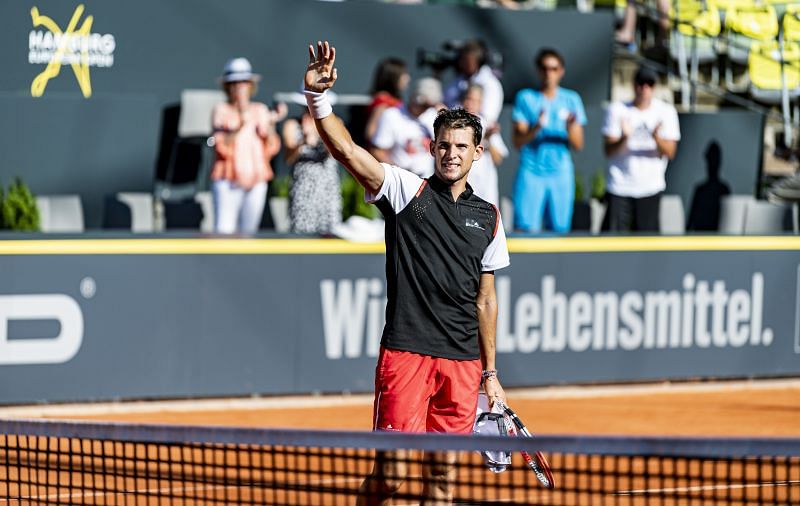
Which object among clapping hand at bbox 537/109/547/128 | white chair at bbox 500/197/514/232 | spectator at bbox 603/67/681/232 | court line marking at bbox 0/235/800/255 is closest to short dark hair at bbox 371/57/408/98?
clapping hand at bbox 537/109/547/128

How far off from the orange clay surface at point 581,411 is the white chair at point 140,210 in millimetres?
2929

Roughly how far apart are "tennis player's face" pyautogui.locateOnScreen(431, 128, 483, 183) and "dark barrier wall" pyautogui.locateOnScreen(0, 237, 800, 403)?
5.00 meters

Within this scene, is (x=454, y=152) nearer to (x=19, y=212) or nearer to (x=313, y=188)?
(x=313, y=188)

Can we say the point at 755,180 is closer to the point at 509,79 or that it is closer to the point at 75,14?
the point at 509,79

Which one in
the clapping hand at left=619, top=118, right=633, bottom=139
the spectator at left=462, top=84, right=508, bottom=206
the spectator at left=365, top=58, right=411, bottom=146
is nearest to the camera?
the spectator at left=462, top=84, right=508, bottom=206

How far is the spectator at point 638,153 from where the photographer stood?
39.1ft

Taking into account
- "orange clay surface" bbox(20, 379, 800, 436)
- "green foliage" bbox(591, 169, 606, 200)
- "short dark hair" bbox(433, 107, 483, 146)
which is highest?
"short dark hair" bbox(433, 107, 483, 146)

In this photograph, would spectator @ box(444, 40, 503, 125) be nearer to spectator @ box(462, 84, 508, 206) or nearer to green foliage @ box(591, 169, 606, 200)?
spectator @ box(462, 84, 508, 206)

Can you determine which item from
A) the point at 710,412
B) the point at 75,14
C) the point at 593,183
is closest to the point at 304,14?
the point at 75,14

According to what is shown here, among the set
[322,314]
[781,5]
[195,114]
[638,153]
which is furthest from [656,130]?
[781,5]

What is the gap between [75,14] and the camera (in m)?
12.9

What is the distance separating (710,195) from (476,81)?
4.03 meters

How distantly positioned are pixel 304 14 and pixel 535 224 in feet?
13.4

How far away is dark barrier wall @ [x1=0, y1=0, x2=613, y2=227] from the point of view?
41.7ft
